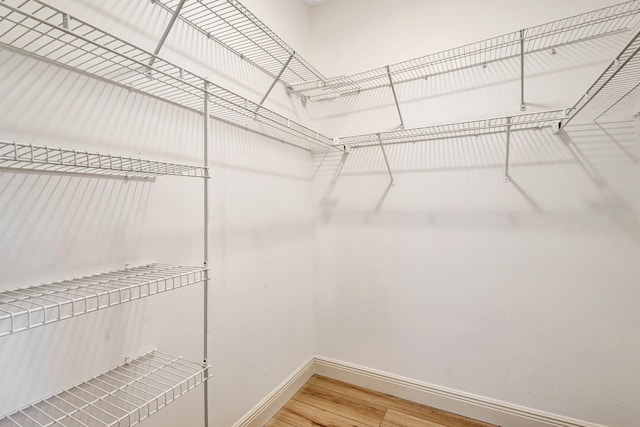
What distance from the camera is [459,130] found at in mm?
1549

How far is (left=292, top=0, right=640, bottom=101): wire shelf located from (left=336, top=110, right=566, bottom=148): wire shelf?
361mm

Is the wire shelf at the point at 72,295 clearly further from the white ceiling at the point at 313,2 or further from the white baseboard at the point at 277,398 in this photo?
the white ceiling at the point at 313,2

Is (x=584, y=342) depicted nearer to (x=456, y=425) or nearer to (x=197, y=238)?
(x=456, y=425)

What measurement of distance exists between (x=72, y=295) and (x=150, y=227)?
37cm

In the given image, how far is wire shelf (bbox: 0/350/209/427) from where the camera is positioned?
0.79 meters

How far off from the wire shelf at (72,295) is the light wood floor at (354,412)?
4.25ft

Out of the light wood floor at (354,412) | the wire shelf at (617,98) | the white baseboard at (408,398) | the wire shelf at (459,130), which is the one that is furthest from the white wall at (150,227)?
the wire shelf at (617,98)

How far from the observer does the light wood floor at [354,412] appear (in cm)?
171

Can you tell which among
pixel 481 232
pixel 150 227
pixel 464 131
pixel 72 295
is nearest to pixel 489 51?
pixel 464 131

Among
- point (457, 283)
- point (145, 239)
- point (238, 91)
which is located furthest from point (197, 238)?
point (457, 283)

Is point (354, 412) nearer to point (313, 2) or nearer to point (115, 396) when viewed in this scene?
point (115, 396)

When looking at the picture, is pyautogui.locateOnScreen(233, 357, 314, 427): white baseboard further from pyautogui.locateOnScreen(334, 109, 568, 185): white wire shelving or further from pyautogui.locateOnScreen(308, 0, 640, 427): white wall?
pyautogui.locateOnScreen(334, 109, 568, 185): white wire shelving

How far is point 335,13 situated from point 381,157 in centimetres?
116

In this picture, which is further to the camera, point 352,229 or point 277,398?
point 352,229
